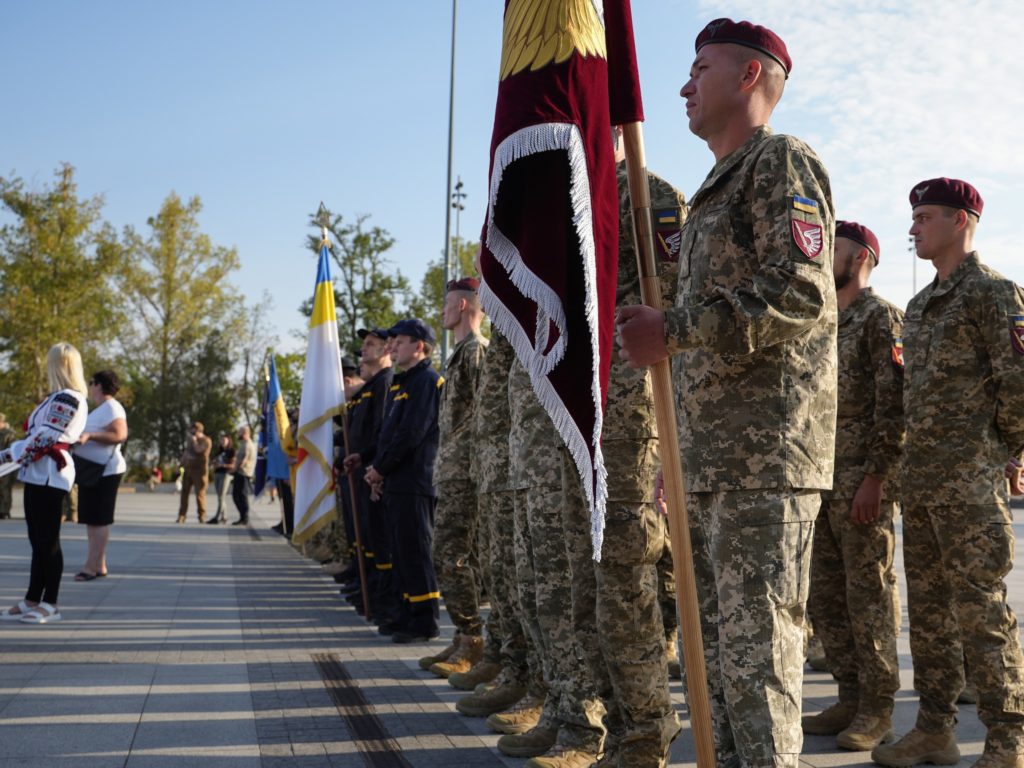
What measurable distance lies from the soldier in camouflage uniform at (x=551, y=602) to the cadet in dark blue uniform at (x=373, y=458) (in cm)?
364

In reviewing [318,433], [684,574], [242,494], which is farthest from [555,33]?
[242,494]

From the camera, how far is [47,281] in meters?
36.5

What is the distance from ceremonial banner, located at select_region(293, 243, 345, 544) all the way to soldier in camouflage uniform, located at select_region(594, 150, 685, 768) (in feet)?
21.2

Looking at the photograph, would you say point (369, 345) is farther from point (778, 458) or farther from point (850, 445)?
point (778, 458)

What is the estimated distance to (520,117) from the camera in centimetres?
337

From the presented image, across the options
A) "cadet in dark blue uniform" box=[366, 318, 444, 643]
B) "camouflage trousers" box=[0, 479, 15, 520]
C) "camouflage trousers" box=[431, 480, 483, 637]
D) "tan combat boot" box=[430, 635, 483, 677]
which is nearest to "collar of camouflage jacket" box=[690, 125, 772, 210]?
"camouflage trousers" box=[431, 480, 483, 637]

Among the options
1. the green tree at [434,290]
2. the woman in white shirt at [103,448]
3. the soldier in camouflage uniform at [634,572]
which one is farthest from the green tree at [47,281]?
the soldier in camouflage uniform at [634,572]

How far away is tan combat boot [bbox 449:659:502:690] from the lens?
608 cm

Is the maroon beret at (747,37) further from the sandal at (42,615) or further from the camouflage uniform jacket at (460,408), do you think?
the sandal at (42,615)

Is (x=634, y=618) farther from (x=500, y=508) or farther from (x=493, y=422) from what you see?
(x=493, y=422)

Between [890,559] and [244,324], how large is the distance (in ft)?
174

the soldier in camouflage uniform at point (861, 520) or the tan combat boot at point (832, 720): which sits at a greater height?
the soldier in camouflage uniform at point (861, 520)

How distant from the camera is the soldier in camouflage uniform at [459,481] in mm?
6695

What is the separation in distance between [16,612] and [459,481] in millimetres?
4179
